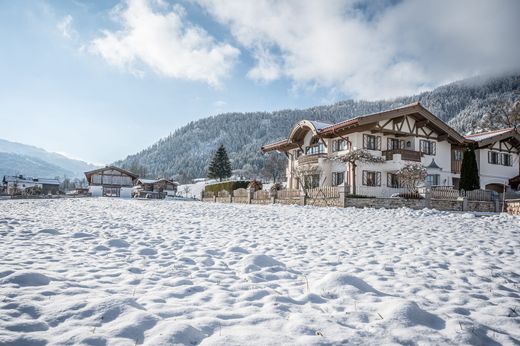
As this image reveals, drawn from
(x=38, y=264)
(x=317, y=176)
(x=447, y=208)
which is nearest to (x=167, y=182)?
(x=317, y=176)

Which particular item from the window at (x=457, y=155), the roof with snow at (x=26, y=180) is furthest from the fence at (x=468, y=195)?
the roof with snow at (x=26, y=180)

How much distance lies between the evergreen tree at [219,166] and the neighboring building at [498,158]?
1833 inches

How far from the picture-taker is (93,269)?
4441 millimetres

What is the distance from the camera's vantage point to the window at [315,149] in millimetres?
28398

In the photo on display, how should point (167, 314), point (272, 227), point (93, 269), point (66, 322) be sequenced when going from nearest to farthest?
1. point (66, 322)
2. point (167, 314)
3. point (93, 269)
4. point (272, 227)

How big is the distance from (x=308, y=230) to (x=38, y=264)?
664cm

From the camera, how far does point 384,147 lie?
2598 centimetres

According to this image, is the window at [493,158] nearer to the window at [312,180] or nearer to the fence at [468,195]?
the fence at [468,195]

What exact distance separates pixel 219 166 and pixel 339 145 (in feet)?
139

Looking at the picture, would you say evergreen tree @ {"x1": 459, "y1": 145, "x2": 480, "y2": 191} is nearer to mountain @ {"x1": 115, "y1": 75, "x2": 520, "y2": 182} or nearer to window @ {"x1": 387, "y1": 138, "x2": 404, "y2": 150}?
window @ {"x1": 387, "y1": 138, "x2": 404, "y2": 150}

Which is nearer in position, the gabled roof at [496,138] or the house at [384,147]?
the house at [384,147]

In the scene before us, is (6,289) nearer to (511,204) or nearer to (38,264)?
(38,264)

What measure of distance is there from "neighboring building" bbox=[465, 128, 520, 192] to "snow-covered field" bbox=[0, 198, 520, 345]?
2637cm

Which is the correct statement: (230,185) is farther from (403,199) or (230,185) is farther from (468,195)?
(468,195)
